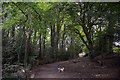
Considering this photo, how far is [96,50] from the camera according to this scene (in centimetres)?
997

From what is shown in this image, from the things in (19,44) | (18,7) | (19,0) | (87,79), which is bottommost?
(87,79)

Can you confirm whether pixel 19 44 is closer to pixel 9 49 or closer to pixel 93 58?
pixel 9 49

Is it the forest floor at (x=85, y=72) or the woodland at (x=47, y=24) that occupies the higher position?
the woodland at (x=47, y=24)

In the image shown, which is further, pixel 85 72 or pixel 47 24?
pixel 47 24

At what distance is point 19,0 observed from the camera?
6266mm

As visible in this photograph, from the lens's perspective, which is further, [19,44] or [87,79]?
[19,44]

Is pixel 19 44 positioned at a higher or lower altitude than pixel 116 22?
lower

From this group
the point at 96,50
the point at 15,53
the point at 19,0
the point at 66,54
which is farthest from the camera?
the point at 66,54

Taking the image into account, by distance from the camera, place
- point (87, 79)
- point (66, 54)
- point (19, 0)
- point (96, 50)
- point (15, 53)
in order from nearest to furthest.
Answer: point (87, 79) → point (19, 0) → point (15, 53) → point (96, 50) → point (66, 54)

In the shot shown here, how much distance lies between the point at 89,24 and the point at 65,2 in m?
3.20

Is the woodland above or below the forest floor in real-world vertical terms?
above

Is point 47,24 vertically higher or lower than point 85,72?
higher

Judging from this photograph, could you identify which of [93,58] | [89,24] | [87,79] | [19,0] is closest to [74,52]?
[93,58]

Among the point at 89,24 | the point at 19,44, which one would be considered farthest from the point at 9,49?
the point at 89,24
